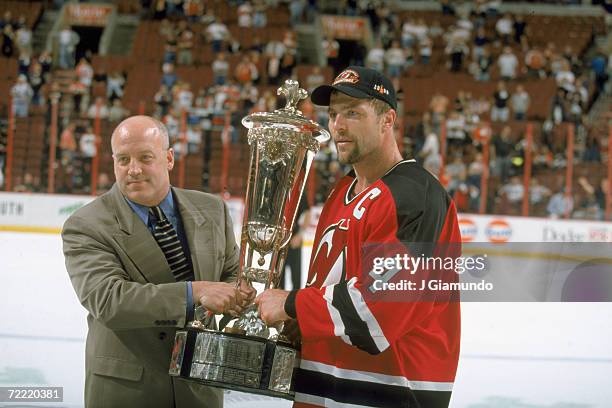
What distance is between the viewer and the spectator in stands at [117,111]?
33.8ft

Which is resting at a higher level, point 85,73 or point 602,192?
point 85,73

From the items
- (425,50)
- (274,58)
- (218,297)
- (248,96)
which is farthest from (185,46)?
(218,297)

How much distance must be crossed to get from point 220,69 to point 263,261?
10.4m

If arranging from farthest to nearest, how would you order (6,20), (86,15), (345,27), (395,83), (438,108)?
(345,27), (86,15), (6,20), (395,83), (438,108)

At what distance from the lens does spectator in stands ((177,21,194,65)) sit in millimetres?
12812

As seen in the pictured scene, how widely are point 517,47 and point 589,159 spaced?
4.62 m

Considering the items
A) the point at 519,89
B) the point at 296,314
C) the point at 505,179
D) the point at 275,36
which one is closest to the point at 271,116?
the point at 296,314

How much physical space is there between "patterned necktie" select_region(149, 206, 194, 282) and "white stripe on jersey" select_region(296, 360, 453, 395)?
0.42 meters

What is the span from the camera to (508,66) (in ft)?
41.5

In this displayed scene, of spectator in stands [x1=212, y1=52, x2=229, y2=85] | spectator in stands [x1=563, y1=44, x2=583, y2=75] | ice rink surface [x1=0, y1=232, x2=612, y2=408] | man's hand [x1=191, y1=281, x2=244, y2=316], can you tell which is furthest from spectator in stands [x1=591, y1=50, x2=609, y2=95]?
man's hand [x1=191, y1=281, x2=244, y2=316]

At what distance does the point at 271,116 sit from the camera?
1880 millimetres

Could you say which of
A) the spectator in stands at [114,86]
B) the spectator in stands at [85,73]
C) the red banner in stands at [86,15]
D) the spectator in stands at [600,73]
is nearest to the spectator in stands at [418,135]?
the spectator in stands at [600,73]

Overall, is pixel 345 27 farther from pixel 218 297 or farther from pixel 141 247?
pixel 218 297

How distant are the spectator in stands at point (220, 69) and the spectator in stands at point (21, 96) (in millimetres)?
2599
